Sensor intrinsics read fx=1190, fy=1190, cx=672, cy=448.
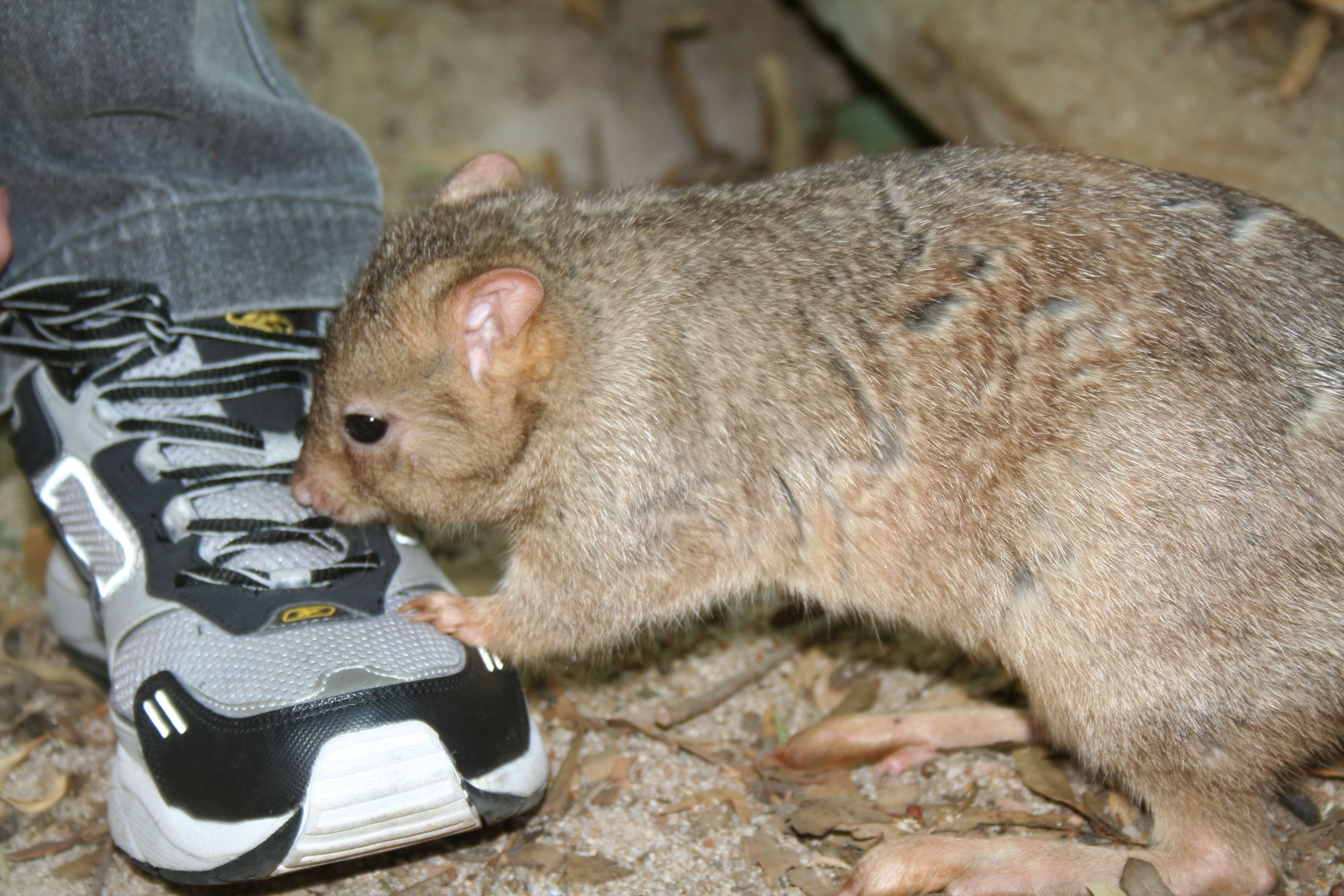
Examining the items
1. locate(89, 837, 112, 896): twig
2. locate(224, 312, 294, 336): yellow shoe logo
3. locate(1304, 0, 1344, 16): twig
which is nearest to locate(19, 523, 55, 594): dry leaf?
locate(224, 312, 294, 336): yellow shoe logo

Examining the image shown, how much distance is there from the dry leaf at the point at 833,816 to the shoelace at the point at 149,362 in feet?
5.08

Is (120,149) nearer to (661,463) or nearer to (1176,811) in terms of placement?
(661,463)

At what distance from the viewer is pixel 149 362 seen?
401cm

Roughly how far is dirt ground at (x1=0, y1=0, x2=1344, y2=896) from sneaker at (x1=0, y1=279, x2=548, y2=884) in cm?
30

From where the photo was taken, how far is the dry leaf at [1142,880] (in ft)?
10.7

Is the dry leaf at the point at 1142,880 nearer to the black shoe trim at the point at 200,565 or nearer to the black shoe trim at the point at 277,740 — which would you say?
the black shoe trim at the point at 277,740

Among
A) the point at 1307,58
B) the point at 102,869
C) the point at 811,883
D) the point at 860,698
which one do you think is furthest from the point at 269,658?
the point at 1307,58

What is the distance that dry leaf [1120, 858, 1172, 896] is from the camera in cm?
326

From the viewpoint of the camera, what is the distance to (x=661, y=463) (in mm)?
3391

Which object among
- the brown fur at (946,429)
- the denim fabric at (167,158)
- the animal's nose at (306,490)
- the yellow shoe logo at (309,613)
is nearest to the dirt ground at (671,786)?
the brown fur at (946,429)

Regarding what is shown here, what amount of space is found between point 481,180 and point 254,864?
228 cm

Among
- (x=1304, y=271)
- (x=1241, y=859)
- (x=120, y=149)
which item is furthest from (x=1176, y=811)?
(x=120, y=149)

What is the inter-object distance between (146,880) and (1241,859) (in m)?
3.13

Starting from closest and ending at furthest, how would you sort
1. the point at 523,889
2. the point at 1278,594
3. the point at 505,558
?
1. the point at 1278,594
2. the point at 523,889
3. the point at 505,558
